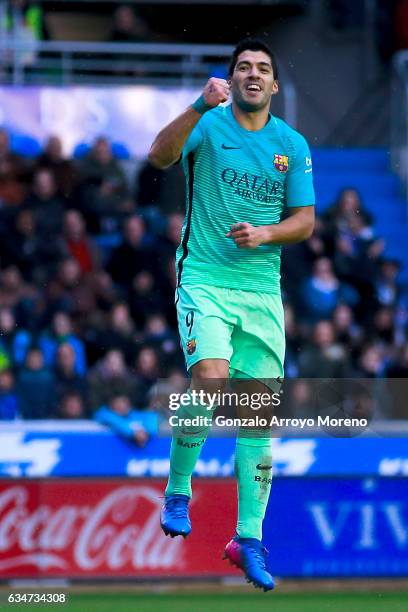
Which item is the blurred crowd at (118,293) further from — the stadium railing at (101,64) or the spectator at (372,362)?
the stadium railing at (101,64)

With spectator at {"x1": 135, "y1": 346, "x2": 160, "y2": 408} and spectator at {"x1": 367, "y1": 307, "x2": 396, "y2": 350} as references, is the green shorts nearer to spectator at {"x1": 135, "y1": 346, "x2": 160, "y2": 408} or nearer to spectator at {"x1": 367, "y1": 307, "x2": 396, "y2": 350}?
spectator at {"x1": 135, "y1": 346, "x2": 160, "y2": 408}

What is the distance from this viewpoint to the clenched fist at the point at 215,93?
5777mm

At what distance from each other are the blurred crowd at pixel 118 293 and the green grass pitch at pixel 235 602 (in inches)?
43.3

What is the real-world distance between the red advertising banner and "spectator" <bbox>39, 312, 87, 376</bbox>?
810 mm

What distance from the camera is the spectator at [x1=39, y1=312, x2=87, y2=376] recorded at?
9.66m

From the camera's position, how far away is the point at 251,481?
20.9 feet

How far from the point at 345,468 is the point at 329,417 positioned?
2216 millimetres

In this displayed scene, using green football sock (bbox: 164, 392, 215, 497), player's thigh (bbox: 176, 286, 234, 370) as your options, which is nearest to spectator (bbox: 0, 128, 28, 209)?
player's thigh (bbox: 176, 286, 234, 370)

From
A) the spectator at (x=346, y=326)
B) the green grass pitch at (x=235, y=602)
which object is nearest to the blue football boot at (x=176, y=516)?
the green grass pitch at (x=235, y=602)

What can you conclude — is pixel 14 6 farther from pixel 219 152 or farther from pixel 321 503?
pixel 219 152

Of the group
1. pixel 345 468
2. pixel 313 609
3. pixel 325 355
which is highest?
pixel 325 355

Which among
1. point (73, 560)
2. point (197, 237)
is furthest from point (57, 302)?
point (197, 237)

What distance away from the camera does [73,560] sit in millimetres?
9641

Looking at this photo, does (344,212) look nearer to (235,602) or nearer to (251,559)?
(235,602)
